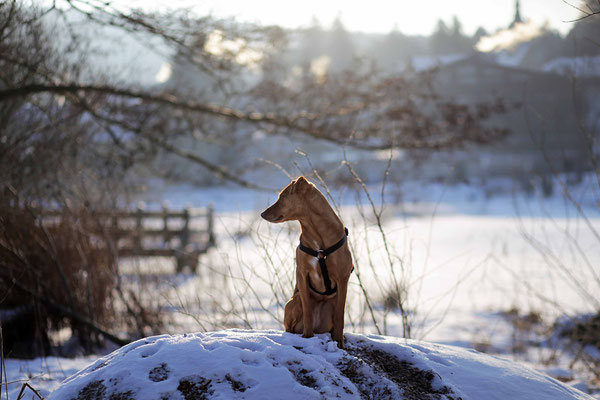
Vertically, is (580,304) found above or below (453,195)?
below

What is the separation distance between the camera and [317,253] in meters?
2.30

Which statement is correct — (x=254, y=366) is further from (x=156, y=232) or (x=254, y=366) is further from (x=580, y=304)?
(x=156, y=232)

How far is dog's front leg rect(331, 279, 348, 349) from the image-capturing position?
2.32 metres

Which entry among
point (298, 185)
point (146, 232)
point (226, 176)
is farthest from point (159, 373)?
point (146, 232)

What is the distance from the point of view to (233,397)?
6.30 feet

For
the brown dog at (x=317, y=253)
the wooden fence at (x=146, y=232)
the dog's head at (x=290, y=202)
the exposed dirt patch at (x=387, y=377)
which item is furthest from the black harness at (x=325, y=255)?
the wooden fence at (x=146, y=232)

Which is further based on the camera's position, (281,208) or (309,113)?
(309,113)

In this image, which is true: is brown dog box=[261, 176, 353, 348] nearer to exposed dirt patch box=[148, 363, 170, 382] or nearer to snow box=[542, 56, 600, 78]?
exposed dirt patch box=[148, 363, 170, 382]

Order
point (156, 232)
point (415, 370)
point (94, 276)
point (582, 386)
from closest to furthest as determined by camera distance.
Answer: point (415, 370), point (582, 386), point (94, 276), point (156, 232)

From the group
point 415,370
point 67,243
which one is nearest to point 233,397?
point 415,370

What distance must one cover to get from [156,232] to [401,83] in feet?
23.5

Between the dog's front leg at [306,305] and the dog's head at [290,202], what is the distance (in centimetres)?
32

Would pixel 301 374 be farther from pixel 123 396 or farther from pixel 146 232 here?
pixel 146 232

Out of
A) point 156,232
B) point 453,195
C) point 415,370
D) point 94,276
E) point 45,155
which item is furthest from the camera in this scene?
point 453,195
